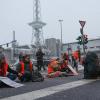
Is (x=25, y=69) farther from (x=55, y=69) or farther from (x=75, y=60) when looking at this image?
(x=75, y=60)

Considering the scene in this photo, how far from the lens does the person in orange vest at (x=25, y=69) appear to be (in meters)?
18.0

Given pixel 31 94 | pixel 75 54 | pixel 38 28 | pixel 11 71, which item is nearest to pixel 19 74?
pixel 11 71

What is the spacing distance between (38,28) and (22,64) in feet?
251

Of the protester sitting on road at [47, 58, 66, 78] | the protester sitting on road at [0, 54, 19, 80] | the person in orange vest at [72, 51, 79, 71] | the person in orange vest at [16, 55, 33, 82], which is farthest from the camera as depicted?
the person in orange vest at [72, 51, 79, 71]

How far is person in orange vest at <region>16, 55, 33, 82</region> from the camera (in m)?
18.0

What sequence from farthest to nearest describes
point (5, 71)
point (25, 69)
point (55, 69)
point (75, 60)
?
point (75, 60) → point (55, 69) → point (25, 69) → point (5, 71)

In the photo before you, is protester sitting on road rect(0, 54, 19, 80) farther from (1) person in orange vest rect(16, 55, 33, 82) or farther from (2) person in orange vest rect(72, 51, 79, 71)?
(2) person in orange vest rect(72, 51, 79, 71)

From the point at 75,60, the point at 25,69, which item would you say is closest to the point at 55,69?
the point at 25,69

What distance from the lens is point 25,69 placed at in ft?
62.4

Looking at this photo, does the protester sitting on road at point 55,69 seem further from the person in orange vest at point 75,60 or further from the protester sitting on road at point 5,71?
the person in orange vest at point 75,60

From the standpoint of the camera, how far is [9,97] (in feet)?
36.4

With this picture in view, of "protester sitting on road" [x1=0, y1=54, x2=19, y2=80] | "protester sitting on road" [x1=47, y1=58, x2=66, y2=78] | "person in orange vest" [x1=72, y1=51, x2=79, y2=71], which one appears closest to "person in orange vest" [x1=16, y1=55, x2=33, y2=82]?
"protester sitting on road" [x1=0, y1=54, x2=19, y2=80]

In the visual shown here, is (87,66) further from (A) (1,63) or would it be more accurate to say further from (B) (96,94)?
(B) (96,94)

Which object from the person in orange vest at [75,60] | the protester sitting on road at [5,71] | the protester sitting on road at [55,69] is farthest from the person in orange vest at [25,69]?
the person in orange vest at [75,60]
